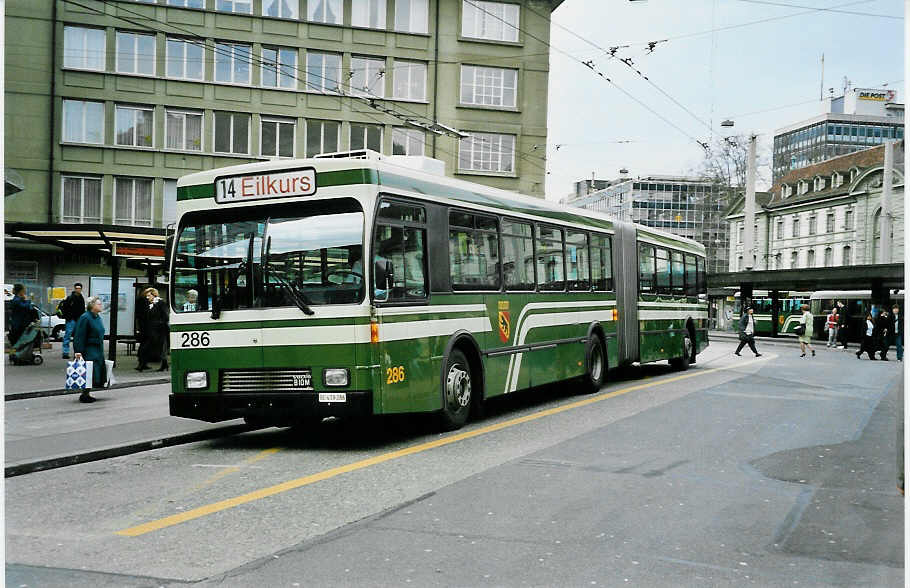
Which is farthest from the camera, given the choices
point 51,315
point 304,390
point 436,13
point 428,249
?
point 436,13

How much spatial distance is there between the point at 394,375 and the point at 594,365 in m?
6.94

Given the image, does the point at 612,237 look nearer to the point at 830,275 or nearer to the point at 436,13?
the point at 436,13

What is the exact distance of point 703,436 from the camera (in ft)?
36.2

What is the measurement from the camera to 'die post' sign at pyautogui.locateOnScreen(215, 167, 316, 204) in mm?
9844

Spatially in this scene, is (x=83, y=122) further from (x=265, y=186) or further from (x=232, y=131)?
(x=265, y=186)

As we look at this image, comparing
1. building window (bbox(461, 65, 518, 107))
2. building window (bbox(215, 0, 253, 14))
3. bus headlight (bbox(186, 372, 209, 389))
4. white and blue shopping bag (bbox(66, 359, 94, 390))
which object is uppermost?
building window (bbox(215, 0, 253, 14))

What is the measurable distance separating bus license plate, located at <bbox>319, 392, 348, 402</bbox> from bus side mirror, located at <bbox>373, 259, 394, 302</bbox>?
3.34ft

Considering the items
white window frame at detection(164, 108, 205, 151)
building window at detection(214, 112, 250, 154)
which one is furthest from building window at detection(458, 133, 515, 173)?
white window frame at detection(164, 108, 205, 151)

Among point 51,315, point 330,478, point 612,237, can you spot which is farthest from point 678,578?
point 51,315

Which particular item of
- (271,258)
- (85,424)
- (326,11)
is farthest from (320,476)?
(326,11)

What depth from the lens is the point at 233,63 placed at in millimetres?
42094

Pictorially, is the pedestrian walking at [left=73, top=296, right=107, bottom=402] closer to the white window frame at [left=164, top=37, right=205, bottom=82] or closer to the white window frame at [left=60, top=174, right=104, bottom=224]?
the white window frame at [left=60, top=174, right=104, bottom=224]

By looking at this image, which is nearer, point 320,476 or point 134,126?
point 320,476

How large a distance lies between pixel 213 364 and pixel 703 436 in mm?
5522
